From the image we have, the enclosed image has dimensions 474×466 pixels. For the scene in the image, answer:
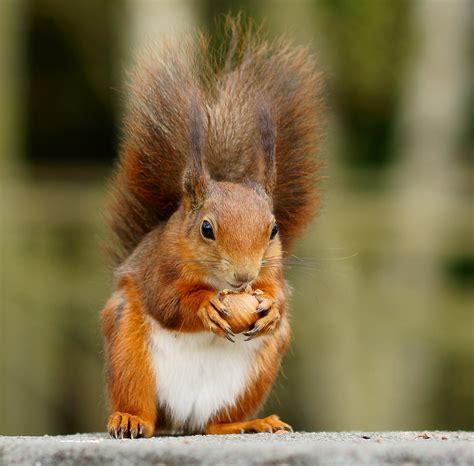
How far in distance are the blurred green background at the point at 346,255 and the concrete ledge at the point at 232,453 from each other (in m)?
3.36

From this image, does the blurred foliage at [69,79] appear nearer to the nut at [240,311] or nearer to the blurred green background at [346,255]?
the blurred green background at [346,255]

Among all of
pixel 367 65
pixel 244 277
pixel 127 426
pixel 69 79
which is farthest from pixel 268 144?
pixel 69 79

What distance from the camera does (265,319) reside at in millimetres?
2059

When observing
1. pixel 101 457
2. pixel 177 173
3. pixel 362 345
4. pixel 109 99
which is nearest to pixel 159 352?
pixel 177 173

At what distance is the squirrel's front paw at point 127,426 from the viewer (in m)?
2.07

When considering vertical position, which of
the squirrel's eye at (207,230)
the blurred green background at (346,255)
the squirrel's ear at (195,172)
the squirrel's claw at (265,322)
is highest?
the squirrel's ear at (195,172)

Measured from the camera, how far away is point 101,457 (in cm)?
164

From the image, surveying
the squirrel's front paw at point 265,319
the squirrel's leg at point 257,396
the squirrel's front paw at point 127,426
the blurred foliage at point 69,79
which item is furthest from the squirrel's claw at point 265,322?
the blurred foliage at point 69,79

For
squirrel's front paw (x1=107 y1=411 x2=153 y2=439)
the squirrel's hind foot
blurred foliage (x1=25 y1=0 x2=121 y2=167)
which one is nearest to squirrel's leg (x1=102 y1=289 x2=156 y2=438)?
squirrel's front paw (x1=107 y1=411 x2=153 y2=439)

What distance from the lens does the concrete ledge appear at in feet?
5.25

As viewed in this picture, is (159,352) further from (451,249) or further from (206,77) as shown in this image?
(451,249)

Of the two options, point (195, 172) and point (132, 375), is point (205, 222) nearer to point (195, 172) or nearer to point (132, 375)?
point (195, 172)

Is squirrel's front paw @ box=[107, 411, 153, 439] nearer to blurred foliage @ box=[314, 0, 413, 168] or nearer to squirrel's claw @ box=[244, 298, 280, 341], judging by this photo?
squirrel's claw @ box=[244, 298, 280, 341]

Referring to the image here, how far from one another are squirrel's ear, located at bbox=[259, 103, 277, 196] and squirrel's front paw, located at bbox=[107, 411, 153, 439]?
47cm
